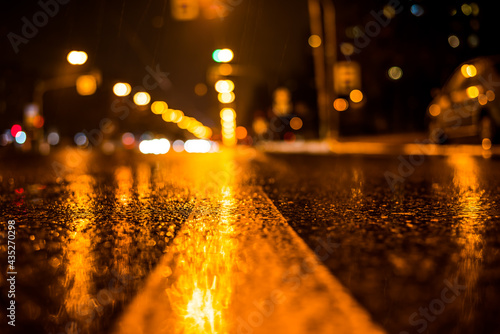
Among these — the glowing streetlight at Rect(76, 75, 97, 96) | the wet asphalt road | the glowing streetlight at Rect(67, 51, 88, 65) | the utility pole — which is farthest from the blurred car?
the glowing streetlight at Rect(76, 75, 97, 96)

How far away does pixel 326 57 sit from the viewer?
3397 cm

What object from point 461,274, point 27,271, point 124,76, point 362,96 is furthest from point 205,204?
point 124,76

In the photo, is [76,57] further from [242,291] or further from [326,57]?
[242,291]

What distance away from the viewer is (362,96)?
206 feet

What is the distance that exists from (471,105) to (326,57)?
13591mm

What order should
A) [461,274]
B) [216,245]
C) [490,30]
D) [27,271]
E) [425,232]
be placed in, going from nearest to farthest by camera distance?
[461,274], [27,271], [216,245], [425,232], [490,30]

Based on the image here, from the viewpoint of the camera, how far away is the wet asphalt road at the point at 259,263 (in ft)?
12.5

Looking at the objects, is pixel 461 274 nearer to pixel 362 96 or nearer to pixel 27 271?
pixel 27 271

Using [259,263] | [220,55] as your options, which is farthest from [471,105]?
[259,263]

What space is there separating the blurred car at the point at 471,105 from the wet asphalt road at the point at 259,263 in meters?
10.3

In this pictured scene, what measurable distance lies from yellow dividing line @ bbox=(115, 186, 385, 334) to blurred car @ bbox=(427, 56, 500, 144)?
14.7m

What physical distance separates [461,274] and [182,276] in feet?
6.37

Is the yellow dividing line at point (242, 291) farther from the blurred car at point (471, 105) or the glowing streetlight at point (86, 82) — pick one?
the glowing streetlight at point (86, 82)

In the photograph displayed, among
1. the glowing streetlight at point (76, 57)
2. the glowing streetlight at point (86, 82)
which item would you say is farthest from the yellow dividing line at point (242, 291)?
the glowing streetlight at point (86, 82)
